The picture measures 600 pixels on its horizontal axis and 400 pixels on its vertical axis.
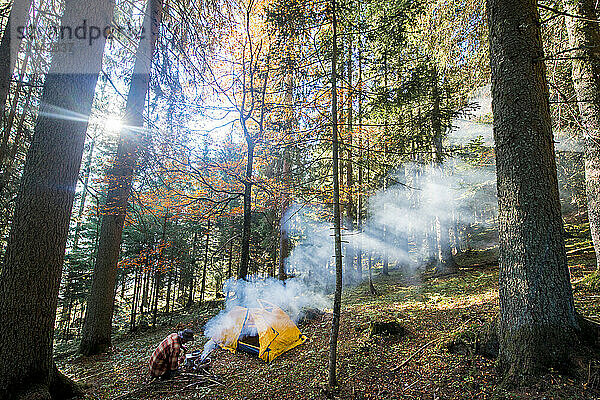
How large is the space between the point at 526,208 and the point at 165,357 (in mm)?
7194

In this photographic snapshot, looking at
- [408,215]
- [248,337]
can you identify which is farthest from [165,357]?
[408,215]

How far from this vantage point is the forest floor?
366cm

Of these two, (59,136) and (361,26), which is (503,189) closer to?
(361,26)

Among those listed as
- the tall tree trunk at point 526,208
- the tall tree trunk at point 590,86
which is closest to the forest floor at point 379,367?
the tall tree trunk at point 526,208

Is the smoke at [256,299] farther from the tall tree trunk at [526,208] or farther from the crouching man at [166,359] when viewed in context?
the tall tree trunk at [526,208]

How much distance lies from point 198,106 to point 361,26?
5.33 m

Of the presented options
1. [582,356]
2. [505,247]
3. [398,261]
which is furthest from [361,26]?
[398,261]

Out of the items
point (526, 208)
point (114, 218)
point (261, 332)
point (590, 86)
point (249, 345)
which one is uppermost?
point (590, 86)

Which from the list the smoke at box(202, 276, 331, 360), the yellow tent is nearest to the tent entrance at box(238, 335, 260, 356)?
the yellow tent

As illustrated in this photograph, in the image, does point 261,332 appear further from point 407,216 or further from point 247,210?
point 407,216

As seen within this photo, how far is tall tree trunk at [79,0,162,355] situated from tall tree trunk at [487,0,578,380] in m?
8.30

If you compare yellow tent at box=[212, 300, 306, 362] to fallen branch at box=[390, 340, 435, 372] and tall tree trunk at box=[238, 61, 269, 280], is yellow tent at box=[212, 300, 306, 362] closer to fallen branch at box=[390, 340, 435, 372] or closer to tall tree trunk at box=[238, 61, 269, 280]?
tall tree trunk at box=[238, 61, 269, 280]

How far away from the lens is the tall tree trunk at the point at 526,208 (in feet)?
10.7

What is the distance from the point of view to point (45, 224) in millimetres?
3838
